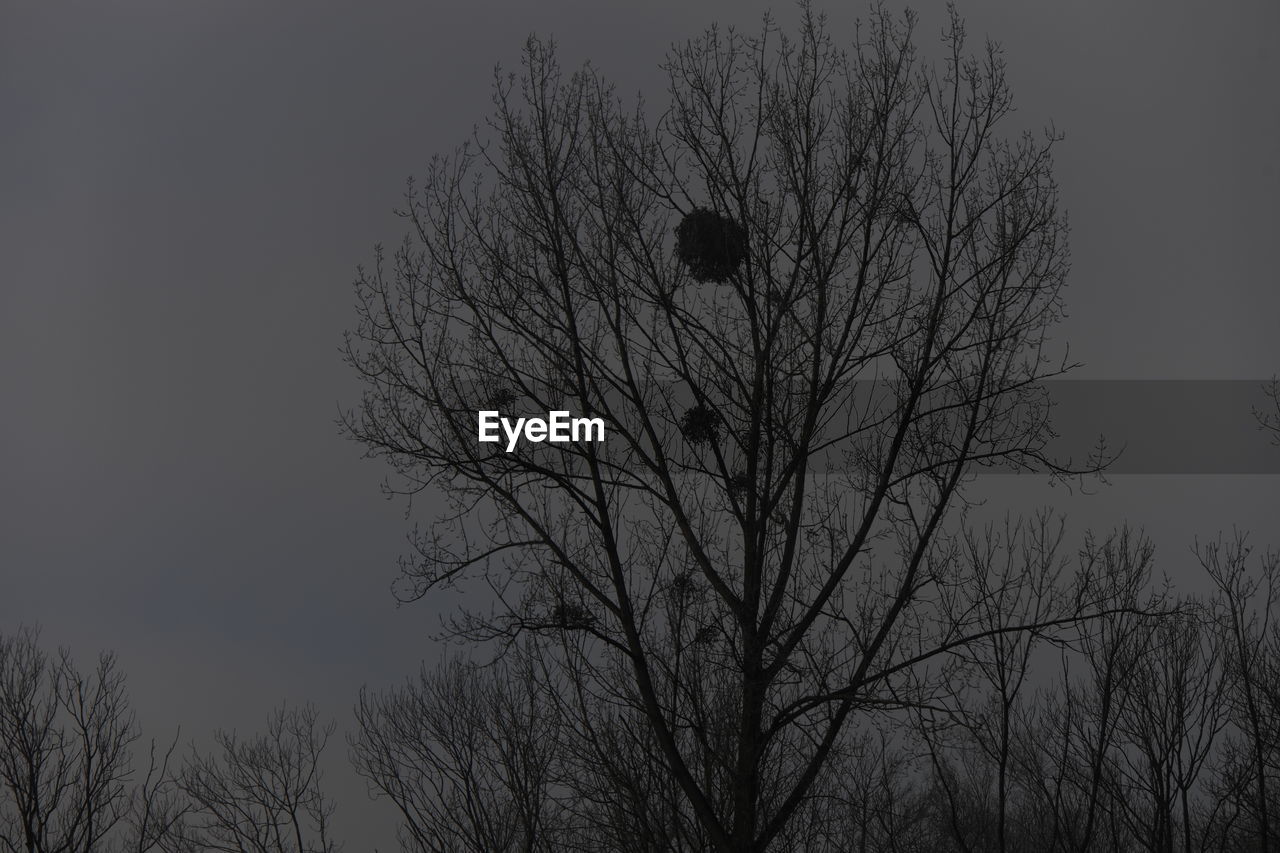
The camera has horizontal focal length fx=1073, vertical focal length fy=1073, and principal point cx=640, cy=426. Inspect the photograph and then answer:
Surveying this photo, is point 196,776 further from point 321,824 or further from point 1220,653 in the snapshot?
point 1220,653

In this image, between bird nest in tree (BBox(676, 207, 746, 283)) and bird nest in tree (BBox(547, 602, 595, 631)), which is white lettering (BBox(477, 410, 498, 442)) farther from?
bird nest in tree (BBox(676, 207, 746, 283))

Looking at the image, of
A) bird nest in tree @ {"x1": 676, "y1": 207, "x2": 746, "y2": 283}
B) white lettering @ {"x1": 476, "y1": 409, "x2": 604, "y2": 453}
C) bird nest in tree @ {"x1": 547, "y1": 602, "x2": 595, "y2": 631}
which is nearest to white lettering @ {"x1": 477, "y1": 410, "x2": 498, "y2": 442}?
white lettering @ {"x1": 476, "y1": 409, "x2": 604, "y2": 453}

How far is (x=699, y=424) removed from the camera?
727cm

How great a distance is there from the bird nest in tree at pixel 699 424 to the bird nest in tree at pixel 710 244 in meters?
0.95

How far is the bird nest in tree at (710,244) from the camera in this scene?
7.23 meters

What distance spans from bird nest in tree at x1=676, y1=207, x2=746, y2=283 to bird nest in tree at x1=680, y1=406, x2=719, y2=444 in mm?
946

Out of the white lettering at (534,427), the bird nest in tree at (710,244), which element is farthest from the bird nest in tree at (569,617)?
the bird nest in tree at (710,244)

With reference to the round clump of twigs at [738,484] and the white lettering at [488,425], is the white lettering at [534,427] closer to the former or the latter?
the white lettering at [488,425]

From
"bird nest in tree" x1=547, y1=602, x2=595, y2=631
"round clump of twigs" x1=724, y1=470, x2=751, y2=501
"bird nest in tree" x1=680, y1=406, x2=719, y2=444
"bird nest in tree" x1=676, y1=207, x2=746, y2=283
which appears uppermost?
"bird nest in tree" x1=676, y1=207, x2=746, y2=283

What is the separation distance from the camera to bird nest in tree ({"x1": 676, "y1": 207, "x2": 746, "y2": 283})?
7.23 m

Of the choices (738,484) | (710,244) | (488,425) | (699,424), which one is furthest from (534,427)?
(710,244)

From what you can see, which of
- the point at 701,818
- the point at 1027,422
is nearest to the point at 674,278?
the point at 1027,422

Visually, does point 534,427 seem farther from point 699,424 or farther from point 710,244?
point 710,244

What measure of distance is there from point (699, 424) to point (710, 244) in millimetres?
1219
